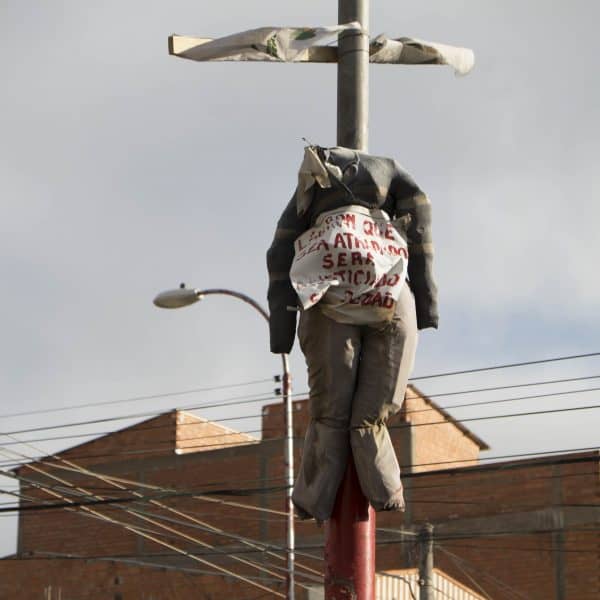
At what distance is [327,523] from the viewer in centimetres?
618

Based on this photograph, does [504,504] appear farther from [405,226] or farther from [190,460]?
[405,226]

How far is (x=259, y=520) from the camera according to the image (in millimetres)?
30344

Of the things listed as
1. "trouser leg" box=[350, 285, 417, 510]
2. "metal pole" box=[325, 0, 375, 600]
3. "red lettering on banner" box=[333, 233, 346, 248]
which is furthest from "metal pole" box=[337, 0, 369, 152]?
"trouser leg" box=[350, 285, 417, 510]

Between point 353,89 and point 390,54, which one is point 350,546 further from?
point 390,54

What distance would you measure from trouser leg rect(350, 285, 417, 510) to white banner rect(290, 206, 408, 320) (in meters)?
0.13

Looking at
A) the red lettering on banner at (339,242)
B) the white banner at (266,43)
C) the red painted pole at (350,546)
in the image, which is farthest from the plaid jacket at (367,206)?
the red painted pole at (350,546)

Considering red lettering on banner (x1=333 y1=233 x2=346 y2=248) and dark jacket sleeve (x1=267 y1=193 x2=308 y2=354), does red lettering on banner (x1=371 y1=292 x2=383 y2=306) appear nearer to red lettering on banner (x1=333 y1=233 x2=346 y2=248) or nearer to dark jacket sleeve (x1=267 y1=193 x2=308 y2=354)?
red lettering on banner (x1=333 y1=233 x2=346 y2=248)

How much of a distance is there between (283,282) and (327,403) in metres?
0.63

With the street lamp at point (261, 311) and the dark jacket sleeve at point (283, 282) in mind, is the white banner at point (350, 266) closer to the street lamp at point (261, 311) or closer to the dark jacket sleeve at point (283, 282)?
the dark jacket sleeve at point (283, 282)

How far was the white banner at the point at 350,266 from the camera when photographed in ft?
20.2

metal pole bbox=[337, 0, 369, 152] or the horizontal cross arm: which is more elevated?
the horizontal cross arm

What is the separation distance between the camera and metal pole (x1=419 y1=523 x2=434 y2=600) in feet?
60.5

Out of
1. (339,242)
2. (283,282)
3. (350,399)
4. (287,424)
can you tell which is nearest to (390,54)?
(339,242)

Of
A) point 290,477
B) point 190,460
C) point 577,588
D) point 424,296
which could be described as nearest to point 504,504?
point 577,588
